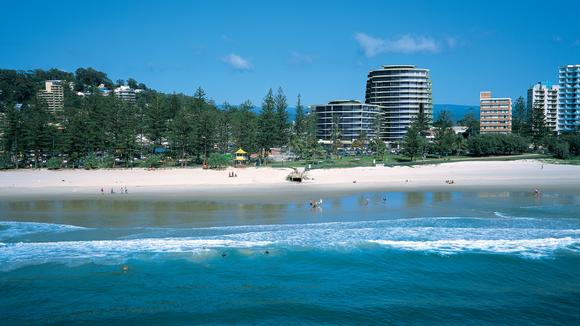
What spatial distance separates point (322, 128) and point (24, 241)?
79.1m

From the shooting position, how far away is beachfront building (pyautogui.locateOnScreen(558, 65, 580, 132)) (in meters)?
96.6

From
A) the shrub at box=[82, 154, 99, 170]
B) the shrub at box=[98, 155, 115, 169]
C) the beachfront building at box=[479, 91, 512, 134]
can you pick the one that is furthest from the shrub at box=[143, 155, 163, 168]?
the beachfront building at box=[479, 91, 512, 134]

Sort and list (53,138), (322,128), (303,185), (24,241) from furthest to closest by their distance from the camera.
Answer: (322,128), (53,138), (303,185), (24,241)

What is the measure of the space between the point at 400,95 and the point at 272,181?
225ft

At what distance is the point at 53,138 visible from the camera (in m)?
51.9

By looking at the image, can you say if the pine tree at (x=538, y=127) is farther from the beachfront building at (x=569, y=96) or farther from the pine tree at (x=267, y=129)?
the pine tree at (x=267, y=129)

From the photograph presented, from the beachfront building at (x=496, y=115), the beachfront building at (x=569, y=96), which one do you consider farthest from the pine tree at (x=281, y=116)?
the beachfront building at (x=569, y=96)

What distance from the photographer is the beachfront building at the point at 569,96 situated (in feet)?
317

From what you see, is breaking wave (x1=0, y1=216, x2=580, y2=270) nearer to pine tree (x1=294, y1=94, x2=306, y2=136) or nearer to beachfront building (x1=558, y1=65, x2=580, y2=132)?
pine tree (x1=294, y1=94, x2=306, y2=136)

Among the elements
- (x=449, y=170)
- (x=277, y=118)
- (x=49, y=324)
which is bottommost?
(x=49, y=324)

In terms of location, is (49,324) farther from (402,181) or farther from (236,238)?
(402,181)

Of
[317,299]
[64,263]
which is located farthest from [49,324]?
[317,299]

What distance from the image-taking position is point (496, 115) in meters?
97.2

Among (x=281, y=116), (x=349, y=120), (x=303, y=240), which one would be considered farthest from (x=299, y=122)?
(x=303, y=240)
